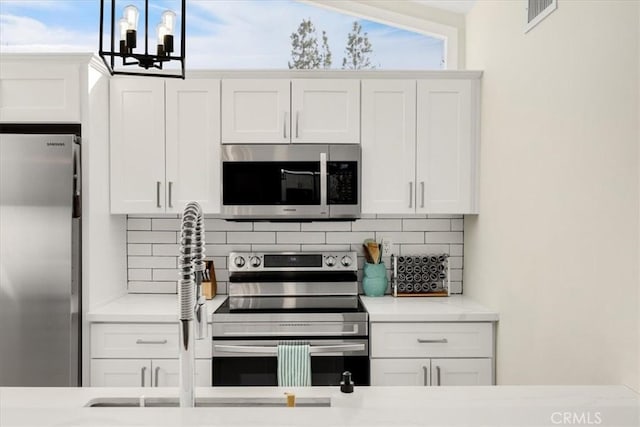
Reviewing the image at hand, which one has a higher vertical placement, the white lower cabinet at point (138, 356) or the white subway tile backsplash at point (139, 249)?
the white subway tile backsplash at point (139, 249)

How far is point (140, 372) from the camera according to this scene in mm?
2832

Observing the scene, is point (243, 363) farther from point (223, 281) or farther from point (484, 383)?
point (484, 383)

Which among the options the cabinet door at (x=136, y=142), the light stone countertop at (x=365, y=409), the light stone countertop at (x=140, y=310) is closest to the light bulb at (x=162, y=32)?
the light stone countertop at (x=365, y=409)

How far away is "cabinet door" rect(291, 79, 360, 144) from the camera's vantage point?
317cm

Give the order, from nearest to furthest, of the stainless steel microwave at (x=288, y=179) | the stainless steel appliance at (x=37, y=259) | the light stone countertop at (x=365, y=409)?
the light stone countertop at (x=365, y=409)
the stainless steel appliance at (x=37, y=259)
the stainless steel microwave at (x=288, y=179)

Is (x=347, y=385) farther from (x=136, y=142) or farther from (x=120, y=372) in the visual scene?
(x=136, y=142)

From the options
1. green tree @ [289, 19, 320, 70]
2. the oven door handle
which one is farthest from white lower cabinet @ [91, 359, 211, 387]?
green tree @ [289, 19, 320, 70]

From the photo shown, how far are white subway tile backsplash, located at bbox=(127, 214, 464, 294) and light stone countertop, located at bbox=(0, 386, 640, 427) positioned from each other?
6.69ft

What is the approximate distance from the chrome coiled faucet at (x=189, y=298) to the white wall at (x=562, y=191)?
4.22 ft

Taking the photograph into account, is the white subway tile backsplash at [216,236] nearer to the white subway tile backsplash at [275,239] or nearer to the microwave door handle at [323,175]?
the white subway tile backsplash at [275,239]

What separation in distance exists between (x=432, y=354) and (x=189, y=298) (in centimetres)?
192

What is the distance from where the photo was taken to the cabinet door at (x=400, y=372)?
9.35 feet

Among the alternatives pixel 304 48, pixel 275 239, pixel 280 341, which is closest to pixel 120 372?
pixel 280 341

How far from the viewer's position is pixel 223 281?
353 cm
